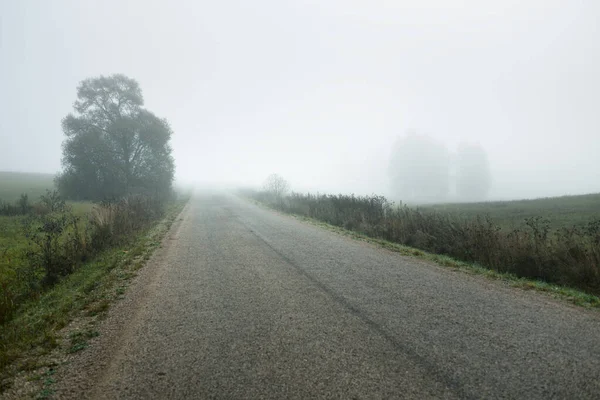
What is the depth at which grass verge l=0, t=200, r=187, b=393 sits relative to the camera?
402 centimetres

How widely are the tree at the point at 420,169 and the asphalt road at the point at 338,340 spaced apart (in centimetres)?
6096

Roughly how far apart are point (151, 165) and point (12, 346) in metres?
32.8

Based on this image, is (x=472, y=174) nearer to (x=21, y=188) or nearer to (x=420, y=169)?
(x=420, y=169)

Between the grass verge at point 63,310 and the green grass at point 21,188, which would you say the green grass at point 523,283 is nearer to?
the grass verge at point 63,310

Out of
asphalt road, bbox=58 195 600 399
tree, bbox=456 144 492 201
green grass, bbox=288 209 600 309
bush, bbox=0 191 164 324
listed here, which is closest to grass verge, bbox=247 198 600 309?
green grass, bbox=288 209 600 309

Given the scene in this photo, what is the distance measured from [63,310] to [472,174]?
232ft

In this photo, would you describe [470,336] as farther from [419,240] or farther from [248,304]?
[419,240]

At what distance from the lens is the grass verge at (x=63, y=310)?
4016 millimetres

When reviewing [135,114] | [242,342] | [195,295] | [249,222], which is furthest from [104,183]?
[242,342]

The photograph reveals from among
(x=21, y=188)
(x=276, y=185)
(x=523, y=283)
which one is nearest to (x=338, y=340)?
(x=523, y=283)

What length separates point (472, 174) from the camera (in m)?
63.9

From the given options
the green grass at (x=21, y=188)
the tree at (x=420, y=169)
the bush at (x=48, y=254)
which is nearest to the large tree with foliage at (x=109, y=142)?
the green grass at (x=21, y=188)

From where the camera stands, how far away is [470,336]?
4199 mm

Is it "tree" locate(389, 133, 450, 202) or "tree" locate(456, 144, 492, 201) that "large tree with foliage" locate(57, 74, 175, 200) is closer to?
"tree" locate(389, 133, 450, 202)
